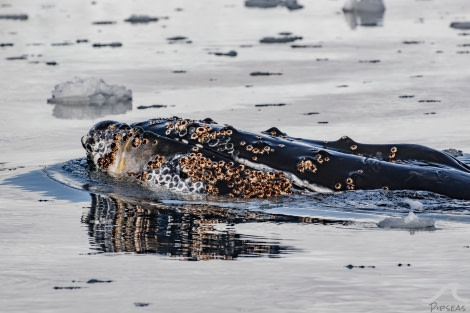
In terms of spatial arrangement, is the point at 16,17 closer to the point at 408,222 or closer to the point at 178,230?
the point at 178,230

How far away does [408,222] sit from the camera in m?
10.4

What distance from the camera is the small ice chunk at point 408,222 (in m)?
10.4

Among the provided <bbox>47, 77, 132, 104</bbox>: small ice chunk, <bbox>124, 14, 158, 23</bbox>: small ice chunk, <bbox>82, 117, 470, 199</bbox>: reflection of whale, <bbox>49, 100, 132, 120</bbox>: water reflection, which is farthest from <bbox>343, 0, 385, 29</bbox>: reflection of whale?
<bbox>82, 117, 470, 199</bbox>: reflection of whale

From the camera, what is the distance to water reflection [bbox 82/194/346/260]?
9.71 metres

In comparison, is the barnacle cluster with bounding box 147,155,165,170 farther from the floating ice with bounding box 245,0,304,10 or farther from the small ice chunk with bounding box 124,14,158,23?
the floating ice with bounding box 245,0,304,10

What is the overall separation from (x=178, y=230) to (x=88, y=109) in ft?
32.2

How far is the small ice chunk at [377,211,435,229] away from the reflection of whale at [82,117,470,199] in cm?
112

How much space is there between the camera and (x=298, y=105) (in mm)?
20000

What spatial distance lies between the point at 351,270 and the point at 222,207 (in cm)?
287

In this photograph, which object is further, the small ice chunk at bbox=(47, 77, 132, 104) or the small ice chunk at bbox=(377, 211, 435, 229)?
the small ice chunk at bbox=(47, 77, 132, 104)

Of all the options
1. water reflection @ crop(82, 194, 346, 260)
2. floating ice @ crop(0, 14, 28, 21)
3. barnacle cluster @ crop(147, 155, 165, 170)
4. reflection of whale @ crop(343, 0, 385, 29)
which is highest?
reflection of whale @ crop(343, 0, 385, 29)

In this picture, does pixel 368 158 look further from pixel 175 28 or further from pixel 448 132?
pixel 175 28

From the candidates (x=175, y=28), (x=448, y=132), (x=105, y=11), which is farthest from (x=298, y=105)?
(x=105, y=11)

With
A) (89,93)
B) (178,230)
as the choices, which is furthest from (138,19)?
(178,230)
